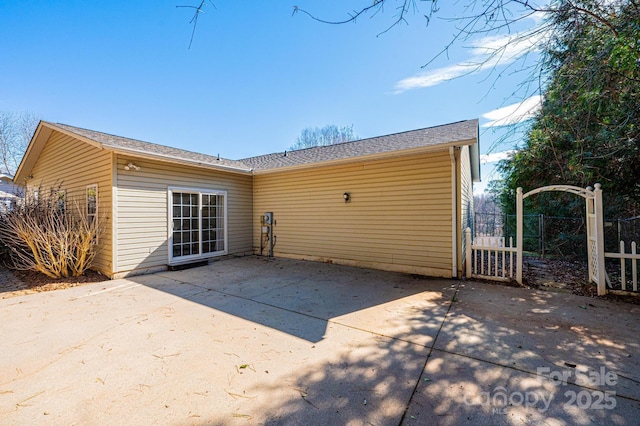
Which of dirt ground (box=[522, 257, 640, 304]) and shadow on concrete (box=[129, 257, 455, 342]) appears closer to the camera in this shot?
shadow on concrete (box=[129, 257, 455, 342])

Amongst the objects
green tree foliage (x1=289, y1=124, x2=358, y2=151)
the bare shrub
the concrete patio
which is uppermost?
green tree foliage (x1=289, y1=124, x2=358, y2=151)

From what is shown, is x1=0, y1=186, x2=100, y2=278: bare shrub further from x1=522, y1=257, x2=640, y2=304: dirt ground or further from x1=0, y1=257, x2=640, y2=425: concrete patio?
x1=522, y1=257, x2=640, y2=304: dirt ground

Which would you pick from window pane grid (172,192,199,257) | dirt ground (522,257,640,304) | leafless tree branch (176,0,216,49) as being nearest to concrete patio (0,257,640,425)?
dirt ground (522,257,640,304)

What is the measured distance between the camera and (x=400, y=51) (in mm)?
2883

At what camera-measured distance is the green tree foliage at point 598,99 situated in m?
3.34

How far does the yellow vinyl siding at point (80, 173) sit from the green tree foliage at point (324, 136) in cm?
1666

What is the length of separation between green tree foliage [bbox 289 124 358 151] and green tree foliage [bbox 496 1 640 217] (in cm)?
1538

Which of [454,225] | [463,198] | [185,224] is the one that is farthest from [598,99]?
[185,224]

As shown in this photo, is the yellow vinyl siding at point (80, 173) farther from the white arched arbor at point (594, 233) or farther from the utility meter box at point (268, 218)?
the white arched arbor at point (594, 233)

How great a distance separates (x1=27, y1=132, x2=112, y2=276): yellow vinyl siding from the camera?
19.7ft

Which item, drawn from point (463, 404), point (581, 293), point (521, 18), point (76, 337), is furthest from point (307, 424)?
point (581, 293)

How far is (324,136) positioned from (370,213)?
56.9 ft

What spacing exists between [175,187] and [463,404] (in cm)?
725

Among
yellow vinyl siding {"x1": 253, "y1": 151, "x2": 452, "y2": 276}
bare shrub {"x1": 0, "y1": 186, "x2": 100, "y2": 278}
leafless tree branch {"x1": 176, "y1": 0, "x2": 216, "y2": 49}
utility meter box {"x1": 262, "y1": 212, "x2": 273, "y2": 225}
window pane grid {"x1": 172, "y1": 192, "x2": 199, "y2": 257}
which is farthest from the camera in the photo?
utility meter box {"x1": 262, "y1": 212, "x2": 273, "y2": 225}
